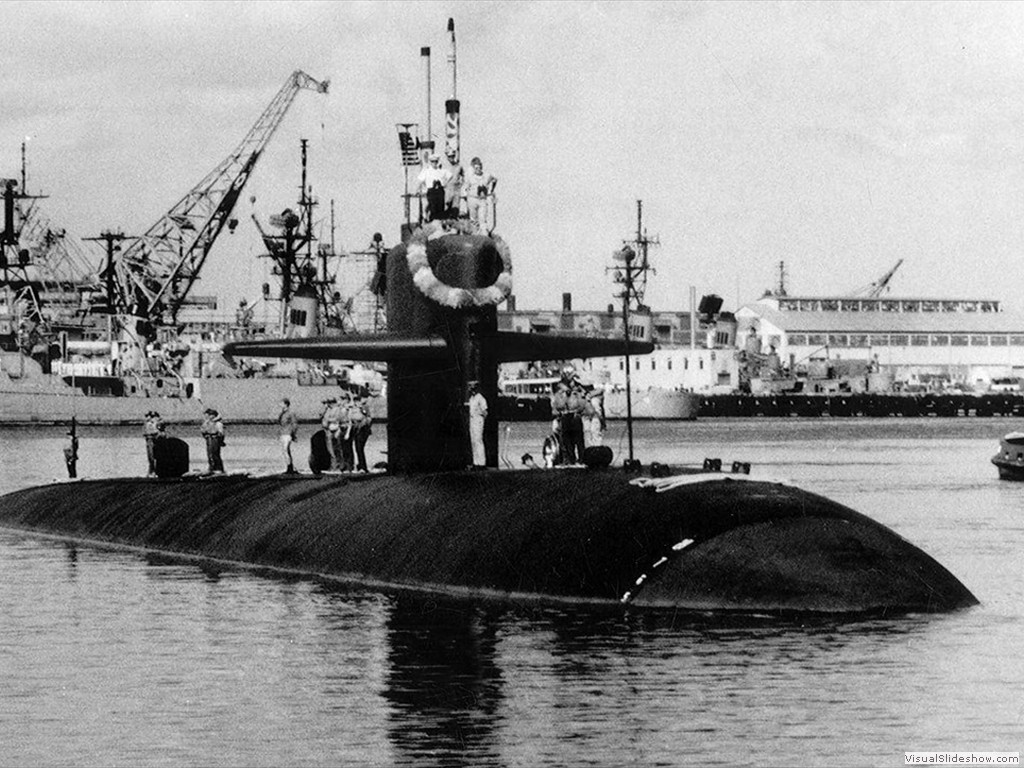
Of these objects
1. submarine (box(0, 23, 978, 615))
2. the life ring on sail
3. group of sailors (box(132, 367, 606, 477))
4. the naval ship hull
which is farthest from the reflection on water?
the naval ship hull

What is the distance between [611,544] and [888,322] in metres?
137

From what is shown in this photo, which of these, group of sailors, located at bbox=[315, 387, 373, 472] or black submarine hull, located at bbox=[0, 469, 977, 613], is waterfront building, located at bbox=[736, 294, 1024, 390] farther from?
black submarine hull, located at bbox=[0, 469, 977, 613]

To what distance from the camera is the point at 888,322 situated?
147500mm

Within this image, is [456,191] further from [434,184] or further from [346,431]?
[346,431]

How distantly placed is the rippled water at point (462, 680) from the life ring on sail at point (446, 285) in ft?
10.1

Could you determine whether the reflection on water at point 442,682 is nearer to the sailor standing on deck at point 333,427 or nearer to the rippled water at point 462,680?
the rippled water at point 462,680

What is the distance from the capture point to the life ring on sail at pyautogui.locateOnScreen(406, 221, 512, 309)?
1823 centimetres

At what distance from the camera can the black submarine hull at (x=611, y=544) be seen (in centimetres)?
1351

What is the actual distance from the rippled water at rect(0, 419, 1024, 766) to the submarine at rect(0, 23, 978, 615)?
0.26 m

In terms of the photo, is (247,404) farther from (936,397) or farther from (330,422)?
(330,422)

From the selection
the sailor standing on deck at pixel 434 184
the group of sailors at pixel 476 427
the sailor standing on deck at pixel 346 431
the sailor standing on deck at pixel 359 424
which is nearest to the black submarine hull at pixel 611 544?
the group of sailors at pixel 476 427

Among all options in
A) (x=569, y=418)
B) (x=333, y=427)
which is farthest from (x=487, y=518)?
(x=333, y=427)

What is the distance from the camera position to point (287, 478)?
21859 millimetres

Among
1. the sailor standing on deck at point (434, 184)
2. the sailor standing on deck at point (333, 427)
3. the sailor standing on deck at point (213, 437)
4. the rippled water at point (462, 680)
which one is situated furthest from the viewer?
the sailor standing on deck at point (213, 437)
